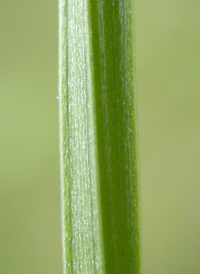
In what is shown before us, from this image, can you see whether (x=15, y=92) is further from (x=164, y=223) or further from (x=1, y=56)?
(x=164, y=223)

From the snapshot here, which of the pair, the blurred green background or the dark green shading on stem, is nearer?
the dark green shading on stem

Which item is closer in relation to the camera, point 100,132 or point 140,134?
point 100,132

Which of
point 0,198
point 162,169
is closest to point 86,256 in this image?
point 0,198

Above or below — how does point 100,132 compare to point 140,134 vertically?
below

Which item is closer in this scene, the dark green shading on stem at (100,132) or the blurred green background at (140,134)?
the dark green shading on stem at (100,132)
